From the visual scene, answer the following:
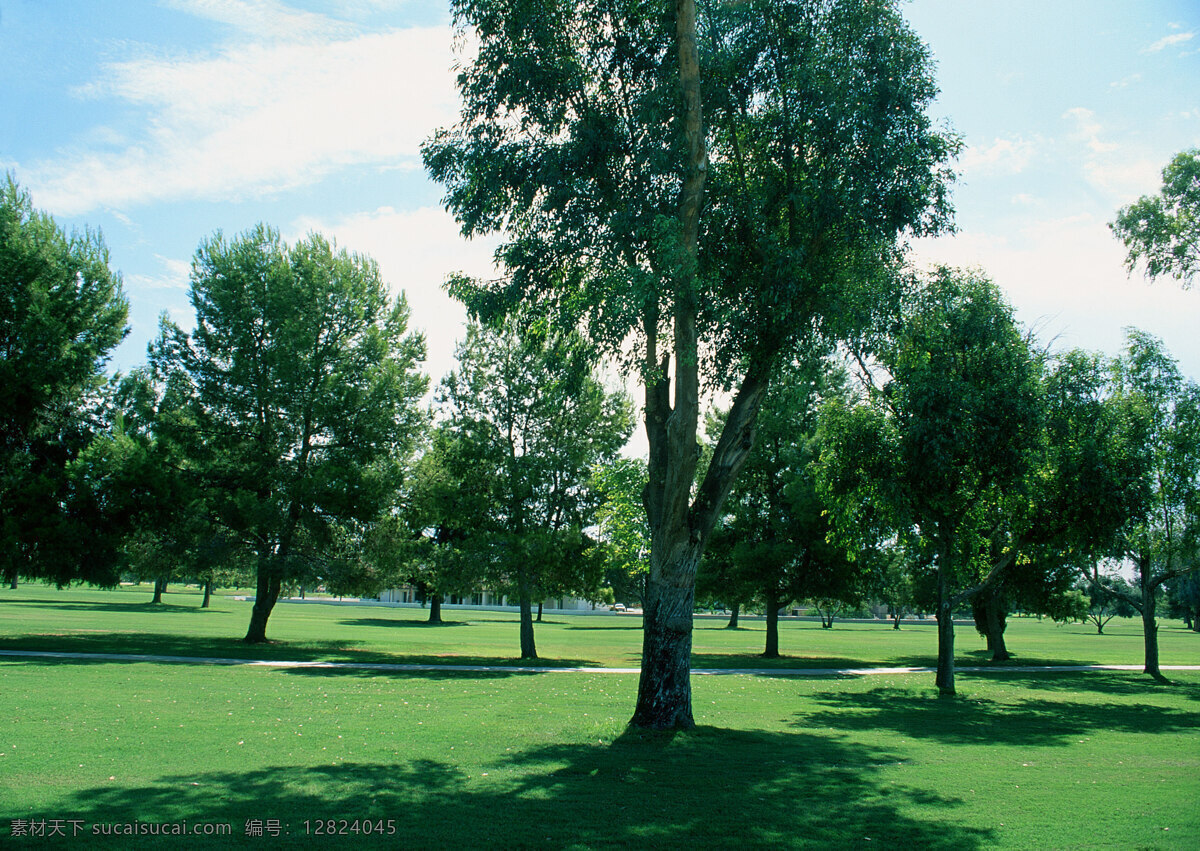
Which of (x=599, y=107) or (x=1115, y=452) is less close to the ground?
(x=599, y=107)

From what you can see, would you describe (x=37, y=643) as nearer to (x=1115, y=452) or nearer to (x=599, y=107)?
(x=599, y=107)

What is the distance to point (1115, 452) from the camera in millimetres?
20156

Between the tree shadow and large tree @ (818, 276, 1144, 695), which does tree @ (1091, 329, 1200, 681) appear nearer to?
large tree @ (818, 276, 1144, 695)

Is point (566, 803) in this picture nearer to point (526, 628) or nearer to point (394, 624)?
point (526, 628)

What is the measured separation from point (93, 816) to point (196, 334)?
26.5m

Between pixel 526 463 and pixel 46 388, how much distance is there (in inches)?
627

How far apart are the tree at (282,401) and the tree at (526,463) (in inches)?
124

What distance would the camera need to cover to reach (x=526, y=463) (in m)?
29.8

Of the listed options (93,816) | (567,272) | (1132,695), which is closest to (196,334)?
(567,272)

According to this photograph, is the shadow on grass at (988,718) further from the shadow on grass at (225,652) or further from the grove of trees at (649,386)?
the shadow on grass at (225,652)

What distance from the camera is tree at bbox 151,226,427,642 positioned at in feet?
95.0

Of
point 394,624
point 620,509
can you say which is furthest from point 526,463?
point 394,624

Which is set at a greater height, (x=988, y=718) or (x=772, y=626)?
(x=988, y=718)

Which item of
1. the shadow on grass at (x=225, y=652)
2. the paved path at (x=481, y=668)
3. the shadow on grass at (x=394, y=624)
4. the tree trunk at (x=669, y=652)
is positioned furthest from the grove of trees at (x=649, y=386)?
the shadow on grass at (x=394, y=624)
